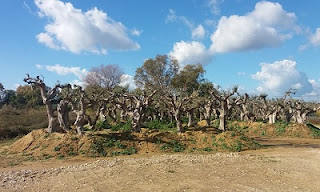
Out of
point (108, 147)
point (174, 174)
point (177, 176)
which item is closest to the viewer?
point (177, 176)

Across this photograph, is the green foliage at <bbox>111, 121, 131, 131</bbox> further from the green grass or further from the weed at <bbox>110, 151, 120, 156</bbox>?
the green grass

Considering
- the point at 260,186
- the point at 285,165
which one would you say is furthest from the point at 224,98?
the point at 260,186

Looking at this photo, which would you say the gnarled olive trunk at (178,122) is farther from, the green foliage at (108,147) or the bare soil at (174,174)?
the bare soil at (174,174)

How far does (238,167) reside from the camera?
11.4 metres

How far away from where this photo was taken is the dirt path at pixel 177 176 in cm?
862

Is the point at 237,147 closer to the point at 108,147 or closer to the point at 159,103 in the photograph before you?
the point at 108,147

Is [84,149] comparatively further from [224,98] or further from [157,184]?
[224,98]

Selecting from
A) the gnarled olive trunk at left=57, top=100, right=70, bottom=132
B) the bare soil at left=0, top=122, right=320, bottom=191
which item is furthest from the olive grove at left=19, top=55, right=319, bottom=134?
the bare soil at left=0, top=122, right=320, bottom=191

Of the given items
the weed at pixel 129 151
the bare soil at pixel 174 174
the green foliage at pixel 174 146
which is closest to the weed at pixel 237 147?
the bare soil at pixel 174 174

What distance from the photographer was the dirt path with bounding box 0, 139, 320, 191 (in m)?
8.62

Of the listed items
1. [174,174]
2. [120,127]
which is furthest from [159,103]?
[174,174]

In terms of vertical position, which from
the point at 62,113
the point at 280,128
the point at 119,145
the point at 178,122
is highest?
the point at 62,113

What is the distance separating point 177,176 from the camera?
32.2 ft

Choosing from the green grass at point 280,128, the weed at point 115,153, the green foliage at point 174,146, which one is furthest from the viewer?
the green grass at point 280,128
